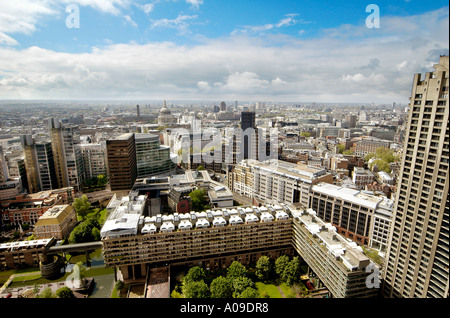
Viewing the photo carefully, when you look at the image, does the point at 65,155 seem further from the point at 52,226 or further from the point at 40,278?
the point at 40,278

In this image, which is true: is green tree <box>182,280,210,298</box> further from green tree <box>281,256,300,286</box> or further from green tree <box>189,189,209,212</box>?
green tree <box>189,189,209,212</box>

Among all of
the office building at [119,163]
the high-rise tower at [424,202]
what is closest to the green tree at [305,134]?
the office building at [119,163]

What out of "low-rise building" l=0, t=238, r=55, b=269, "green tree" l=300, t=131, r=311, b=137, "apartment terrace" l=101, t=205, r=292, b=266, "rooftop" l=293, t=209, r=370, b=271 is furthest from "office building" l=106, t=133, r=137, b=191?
"green tree" l=300, t=131, r=311, b=137

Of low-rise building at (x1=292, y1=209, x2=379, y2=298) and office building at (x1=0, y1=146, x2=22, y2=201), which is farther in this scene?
office building at (x1=0, y1=146, x2=22, y2=201)

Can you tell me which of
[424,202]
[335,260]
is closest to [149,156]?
[335,260]

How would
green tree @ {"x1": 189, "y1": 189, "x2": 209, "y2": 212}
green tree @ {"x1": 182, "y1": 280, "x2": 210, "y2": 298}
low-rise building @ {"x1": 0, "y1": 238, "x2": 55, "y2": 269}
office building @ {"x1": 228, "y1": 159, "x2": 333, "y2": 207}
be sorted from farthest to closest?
green tree @ {"x1": 189, "y1": 189, "x2": 209, "y2": 212} → office building @ {"x1": 228, "y1": 159, "x2": 333, "y2": 207} → low-rise building @ {"x1": 0, "y1": 238, "x2": 55, "y2": 269} → green tree @ {"x1": 182, "y1": 280, "x2": 210, "y2": 298}

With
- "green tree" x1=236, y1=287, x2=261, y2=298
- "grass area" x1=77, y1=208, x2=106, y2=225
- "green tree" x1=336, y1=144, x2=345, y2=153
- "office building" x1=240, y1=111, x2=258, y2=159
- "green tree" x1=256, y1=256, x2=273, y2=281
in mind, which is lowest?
"grass area" x1=77, y1=208, x2=106, y2=225
